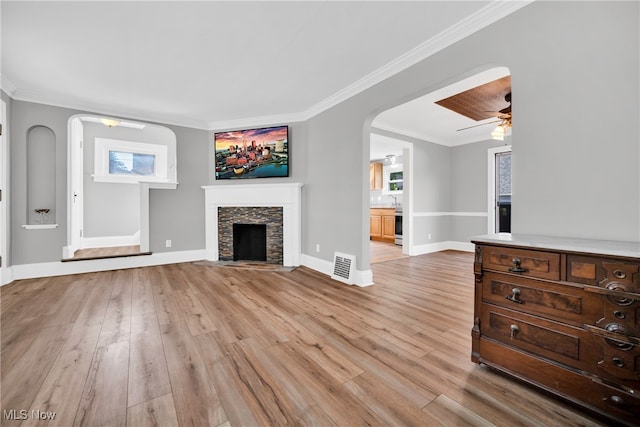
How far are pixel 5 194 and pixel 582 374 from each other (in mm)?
5571

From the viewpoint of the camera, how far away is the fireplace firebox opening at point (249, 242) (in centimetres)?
450

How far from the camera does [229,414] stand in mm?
1170

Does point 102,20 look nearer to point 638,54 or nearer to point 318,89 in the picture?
point 318,89

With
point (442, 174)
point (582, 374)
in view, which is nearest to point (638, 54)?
point (582, 374)

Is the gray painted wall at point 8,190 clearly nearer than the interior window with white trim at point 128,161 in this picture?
Yes

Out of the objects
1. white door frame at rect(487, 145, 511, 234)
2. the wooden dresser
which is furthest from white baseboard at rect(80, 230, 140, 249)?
white door frame at rect(487, 145, 511, 234)

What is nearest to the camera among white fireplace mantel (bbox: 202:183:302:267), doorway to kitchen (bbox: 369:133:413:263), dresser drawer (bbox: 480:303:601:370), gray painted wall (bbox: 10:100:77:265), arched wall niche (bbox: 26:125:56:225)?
dresser drawer (bbox: 480:303:601:370)

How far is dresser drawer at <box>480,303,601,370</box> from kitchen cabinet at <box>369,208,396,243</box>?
5.12 m

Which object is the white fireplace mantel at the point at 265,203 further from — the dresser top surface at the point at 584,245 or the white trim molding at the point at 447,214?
the dresser top surface at the point at 584,245

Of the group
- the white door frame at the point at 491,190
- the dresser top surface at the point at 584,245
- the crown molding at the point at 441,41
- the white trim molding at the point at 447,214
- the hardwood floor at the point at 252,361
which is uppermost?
the crown molding at the point at 441,41

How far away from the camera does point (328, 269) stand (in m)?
3.62

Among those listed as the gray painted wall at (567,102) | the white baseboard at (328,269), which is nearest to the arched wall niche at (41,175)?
the white baseboard at (328,269)

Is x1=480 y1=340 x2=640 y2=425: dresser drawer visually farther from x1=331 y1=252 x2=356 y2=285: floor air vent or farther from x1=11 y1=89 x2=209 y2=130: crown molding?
x1=11 y1=89 x2=209 y2=130: crown molding

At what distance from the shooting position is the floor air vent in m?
3.18
